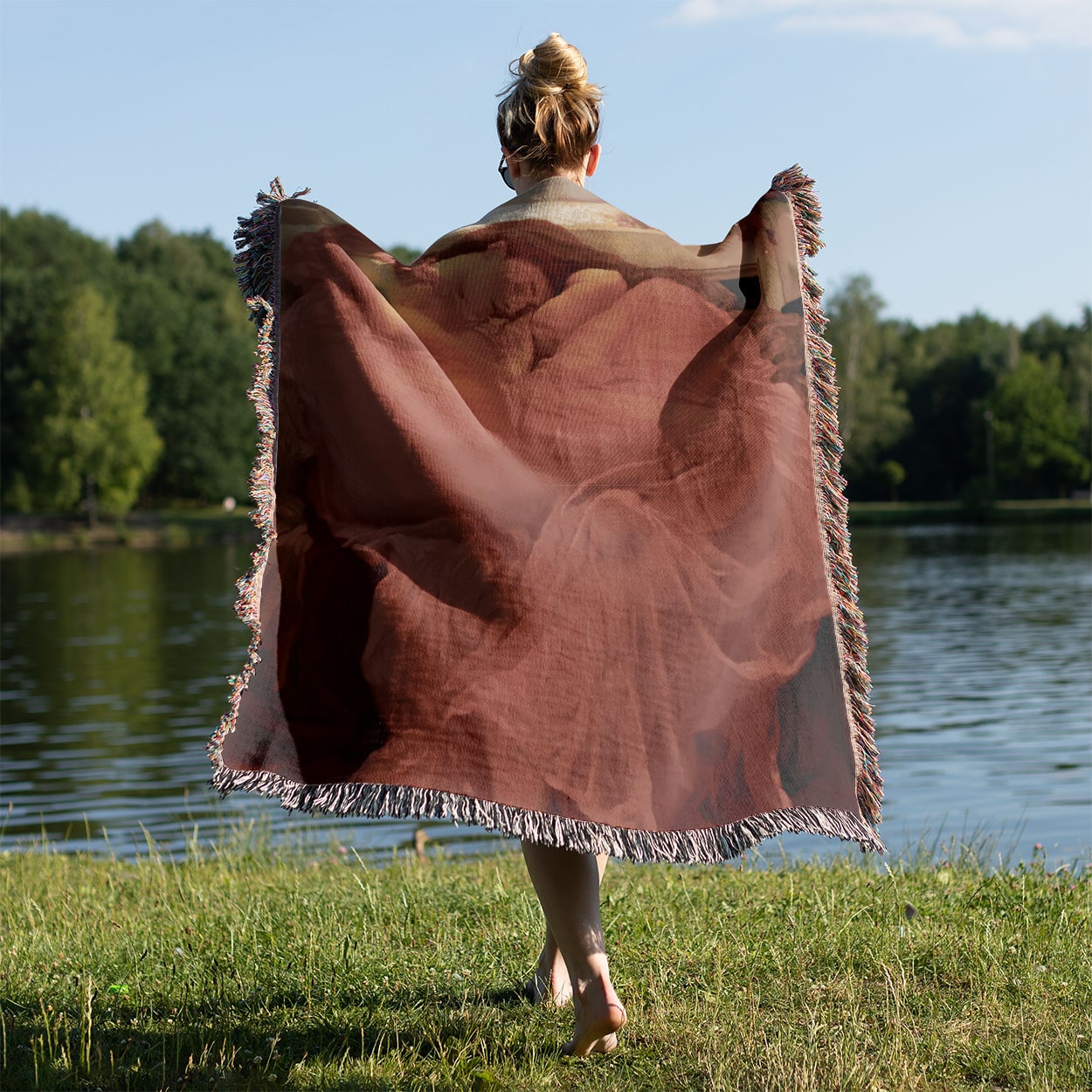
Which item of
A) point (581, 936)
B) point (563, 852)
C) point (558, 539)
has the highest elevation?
point (558, 539)

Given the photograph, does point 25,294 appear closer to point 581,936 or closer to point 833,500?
point 833,500

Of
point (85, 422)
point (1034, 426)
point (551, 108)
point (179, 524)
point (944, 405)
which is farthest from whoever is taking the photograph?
point (944, 405)

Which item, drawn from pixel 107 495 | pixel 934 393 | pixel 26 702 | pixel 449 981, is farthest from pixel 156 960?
pixel 934 393

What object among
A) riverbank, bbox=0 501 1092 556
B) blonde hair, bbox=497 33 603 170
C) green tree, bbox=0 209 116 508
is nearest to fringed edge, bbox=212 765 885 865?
blonde hair, bbox=497 33 603 170

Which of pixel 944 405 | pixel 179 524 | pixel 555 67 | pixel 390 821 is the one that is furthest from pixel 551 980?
pixel 944 405

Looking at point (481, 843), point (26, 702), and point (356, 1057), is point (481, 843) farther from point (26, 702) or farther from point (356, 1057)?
point (26, 702)

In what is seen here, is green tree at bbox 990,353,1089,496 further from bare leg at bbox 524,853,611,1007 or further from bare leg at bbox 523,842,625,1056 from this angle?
bare leg at bbox 523,842,625,1056

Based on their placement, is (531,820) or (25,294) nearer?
(531,820)

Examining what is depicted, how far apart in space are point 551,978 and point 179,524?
51225 millimetres

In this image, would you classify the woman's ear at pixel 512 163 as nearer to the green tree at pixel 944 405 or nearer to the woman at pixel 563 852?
the woman at pixel 563 852

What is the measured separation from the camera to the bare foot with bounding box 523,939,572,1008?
3303 mm

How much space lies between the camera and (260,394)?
327 cm

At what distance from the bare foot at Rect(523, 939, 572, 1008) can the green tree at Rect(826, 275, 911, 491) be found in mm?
61145

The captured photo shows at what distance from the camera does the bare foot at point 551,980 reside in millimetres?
3303
